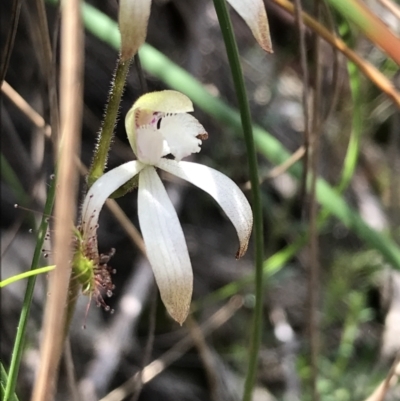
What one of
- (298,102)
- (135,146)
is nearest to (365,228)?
(135,146)

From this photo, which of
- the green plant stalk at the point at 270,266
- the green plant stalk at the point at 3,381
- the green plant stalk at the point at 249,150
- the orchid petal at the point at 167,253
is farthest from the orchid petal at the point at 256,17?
the green plant stalk at the point at 270,266

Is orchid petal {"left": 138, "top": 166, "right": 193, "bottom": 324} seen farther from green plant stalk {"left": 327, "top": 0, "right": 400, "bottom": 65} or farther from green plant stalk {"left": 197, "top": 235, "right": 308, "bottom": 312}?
green plant stalk {"left": 197, "top": 235, "right": 308, "bottom": 312}

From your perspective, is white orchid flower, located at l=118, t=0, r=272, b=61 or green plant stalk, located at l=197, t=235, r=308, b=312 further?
green plant stalk, located at l=197, t=235, r=308, b=312

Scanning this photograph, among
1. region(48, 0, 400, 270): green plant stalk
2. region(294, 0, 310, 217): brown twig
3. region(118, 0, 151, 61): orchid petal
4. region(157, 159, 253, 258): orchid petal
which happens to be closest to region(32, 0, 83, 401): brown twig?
region(118, 0, 151, 61): orchid petal

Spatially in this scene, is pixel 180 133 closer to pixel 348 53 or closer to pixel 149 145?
pixel 149 145

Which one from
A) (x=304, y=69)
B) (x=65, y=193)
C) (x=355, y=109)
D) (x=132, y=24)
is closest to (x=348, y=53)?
(x=304, y=69)

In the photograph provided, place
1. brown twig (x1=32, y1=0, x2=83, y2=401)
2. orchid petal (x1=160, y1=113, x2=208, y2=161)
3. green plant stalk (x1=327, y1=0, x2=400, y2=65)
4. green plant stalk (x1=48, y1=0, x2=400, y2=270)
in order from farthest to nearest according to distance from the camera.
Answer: green plant stalk (x1=48, y1=0, x2=400, y2=270) < orchid petal (x1=160, y1=113, x2=208, y2=161) < green plant stalk (x1=327, y1=0, x2=400, y2=65) < brown twig (x1=32, y1=0, x2=83, y2=401)

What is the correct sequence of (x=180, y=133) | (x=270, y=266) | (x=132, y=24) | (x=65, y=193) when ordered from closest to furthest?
(x=65, y=193), (x=132, y=24), (x=180, y=133), (x=270, y=266)
